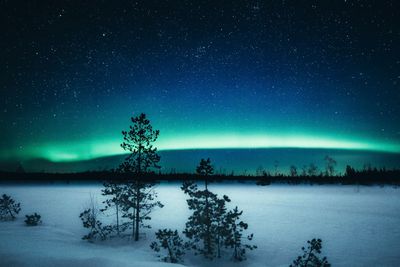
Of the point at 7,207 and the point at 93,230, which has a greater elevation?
the point at 7,207

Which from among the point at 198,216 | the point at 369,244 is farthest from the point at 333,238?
the point at 198,216

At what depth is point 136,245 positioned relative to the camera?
50.7 ft

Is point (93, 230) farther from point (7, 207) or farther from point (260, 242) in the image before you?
point (260, 242)

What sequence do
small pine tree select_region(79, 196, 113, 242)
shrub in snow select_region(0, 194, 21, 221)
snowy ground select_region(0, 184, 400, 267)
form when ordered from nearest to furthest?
snowy ground select_region(0, 184, 400, 267)
small pine tree select_region(79, 196, 113, 242)
shrub in snow select_region(0, 194, 21, 221)

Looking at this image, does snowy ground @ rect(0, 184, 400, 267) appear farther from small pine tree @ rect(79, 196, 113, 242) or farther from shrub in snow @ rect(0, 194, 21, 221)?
shrub in snow @ rect(0, 194, 21, 221)

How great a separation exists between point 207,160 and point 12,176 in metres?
161

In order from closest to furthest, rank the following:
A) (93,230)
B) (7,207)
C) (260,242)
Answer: (260,242) → (93,230) → (7,207)

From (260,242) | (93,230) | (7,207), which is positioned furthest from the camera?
(7,207)

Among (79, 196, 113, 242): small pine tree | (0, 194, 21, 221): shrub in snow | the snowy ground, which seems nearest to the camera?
the snowy ground

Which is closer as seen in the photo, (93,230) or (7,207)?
(93,230)

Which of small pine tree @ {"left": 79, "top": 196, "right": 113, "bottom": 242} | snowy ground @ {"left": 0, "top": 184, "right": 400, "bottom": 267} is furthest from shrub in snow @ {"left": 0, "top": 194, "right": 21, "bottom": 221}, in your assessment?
small pine tree @ {"left": 79, "top": 196, "right": 113, "bottom": 242}

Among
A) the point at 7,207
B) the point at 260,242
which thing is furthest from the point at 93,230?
the point at 260,242

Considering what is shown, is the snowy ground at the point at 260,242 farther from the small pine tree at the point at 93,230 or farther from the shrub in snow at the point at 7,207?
the shrub in snow at the point at 7,207

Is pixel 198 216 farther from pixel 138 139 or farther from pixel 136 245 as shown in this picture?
pixel 138 139
